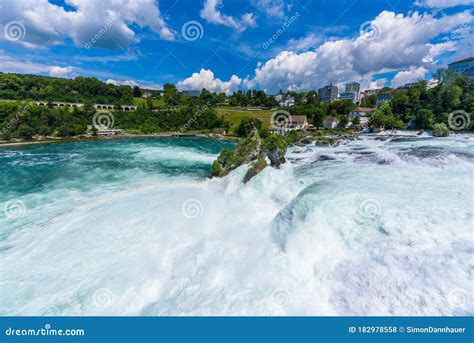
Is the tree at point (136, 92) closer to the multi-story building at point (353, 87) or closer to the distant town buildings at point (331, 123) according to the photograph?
the distant town buildings at point (331, 123)

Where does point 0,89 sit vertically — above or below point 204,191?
above

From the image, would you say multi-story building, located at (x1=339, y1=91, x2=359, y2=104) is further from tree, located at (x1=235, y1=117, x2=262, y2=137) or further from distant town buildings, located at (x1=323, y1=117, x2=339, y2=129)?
tree, located at (x1=235, y1=117, x2=262, y2=137)

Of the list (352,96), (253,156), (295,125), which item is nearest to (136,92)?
(295,125)

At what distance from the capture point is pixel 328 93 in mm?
142750

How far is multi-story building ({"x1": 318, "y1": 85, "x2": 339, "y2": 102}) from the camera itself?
456 feet

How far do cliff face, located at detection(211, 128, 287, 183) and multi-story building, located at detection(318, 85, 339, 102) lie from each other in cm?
13372

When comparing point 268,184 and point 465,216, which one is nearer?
point 465,216

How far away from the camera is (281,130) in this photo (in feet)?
182

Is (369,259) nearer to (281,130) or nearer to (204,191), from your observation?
(204,191)

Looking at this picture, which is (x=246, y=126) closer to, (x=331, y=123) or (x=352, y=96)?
(x=331, y=123)

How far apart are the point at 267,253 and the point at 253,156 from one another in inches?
530

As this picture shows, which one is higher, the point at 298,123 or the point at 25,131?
the point at 298,123
